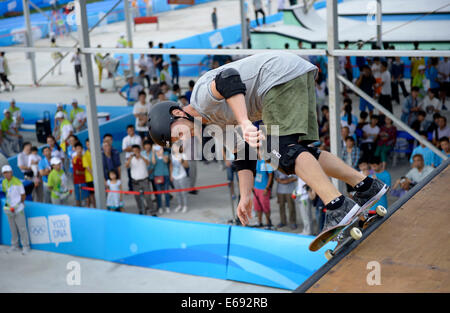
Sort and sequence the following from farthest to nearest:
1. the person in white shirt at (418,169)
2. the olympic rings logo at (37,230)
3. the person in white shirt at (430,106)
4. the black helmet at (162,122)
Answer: the person in white shirt at (430,106) → the olympic rings logo at (37,230) → the person in white shirt at (418,169) → the black helmet at (162,122)

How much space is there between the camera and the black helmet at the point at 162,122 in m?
4.30

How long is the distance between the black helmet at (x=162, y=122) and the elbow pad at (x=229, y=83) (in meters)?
0.44

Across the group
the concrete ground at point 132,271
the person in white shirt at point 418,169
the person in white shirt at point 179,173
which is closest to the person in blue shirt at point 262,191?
the concrete ground at point 132,271

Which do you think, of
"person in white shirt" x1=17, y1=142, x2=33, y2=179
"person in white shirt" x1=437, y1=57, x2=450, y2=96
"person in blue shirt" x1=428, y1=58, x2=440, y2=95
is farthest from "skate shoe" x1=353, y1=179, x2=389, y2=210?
"person in blue shirt" x1=428, y1=58, x2=440, y2=95

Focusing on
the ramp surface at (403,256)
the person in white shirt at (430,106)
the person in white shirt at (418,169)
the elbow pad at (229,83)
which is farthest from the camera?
the person in white shirt at (430,106)

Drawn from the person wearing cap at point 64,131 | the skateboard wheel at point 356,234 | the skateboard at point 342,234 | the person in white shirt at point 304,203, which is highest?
the skateboard wheel at point 356,234

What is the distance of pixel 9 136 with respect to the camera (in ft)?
56.8

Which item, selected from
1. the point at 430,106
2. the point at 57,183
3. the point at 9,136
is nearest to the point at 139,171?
the point at 57,183

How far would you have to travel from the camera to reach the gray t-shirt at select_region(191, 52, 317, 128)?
4.31m

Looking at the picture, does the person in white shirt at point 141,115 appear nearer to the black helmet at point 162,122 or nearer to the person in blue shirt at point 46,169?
the person in blue shirt at point 46,169

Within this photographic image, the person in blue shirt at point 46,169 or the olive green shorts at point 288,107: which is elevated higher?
the olive green shorts at point 288,107

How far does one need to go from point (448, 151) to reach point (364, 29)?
34.2ft

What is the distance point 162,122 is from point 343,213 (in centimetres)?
141

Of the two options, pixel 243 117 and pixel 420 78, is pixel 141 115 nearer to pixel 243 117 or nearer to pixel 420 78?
pixel 420 78
